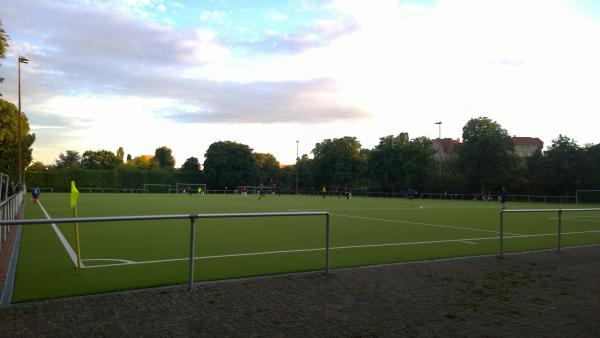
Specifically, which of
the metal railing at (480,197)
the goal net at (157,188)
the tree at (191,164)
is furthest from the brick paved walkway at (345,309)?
the tree at (191,164)

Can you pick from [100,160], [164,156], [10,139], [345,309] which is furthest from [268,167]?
[345,309]

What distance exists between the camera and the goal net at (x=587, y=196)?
56.5 m

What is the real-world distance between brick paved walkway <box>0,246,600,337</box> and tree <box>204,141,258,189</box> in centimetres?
9176

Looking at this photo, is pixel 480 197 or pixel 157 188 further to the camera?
pixel 157 188

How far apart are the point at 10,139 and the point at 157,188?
1292 inches

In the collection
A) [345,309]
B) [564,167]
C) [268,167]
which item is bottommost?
[345,309]

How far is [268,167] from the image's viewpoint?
424 ft

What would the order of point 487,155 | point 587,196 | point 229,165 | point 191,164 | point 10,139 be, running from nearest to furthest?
point 10,139, point 587,196, point 487,155, point 229,165, point 191,164

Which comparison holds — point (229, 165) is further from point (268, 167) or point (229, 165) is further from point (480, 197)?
point (480, 197)

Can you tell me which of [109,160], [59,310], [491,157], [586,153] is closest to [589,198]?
[586,153]

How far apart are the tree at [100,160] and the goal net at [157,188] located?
44687 mm

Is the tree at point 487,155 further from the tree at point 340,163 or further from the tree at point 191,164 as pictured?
the tree at point 191,164

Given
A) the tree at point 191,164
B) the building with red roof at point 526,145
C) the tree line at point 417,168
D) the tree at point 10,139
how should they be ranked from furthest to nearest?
1. the building with red roof at point 526,145
2. the tree at point 191,164
3. the tree line at point 417,168
4. the tree at point 10,139

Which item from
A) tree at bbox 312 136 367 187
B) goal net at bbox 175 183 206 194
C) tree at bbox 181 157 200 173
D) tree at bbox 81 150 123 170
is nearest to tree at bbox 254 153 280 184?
tree at bbox 181 157 200 173
